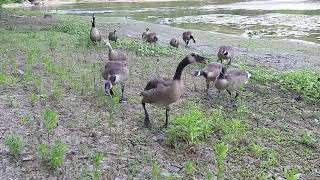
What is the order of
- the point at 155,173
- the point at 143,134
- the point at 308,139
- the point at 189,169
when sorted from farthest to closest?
1. the point at 308,139
2. the point at 143,134
3. the point at 189,169
4. the point at 155,173

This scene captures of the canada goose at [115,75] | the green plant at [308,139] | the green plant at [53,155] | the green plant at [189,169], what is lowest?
the green plant at [308,139]

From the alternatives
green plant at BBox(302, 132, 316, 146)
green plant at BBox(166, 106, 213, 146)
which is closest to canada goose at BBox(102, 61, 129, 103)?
green plant at BBox(166, 106, 213, 146)

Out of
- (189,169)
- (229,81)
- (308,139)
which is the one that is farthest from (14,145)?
(229,81)

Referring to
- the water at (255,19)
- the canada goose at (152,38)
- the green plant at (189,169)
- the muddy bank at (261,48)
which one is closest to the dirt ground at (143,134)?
the green plant at (189,169)

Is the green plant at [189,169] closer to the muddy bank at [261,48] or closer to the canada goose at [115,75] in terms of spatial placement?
the canada goose at [115,75]

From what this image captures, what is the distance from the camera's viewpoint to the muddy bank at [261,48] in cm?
1648

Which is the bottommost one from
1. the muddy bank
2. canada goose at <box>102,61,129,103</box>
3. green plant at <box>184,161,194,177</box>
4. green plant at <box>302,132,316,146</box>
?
the muddy bank

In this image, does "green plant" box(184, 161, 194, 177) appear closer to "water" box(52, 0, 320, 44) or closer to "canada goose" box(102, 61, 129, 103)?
"canada goose" box(102, 61, 129, 103)

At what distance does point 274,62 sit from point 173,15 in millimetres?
21896

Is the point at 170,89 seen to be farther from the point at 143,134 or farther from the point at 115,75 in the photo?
the point at 115,75

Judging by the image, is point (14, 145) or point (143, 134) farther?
point (143, 134)

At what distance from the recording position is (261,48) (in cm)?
2016

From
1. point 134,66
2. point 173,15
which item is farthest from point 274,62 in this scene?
point 173,15

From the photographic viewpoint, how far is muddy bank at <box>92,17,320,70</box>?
16.5m
